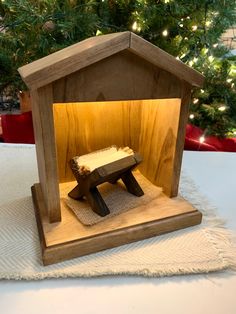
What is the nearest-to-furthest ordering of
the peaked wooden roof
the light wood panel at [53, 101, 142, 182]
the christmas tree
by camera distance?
the peaked wooden roof
the light wood panel at [53, 101, 142, 182]
the christmas tree

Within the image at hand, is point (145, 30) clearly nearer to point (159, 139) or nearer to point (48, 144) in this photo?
point (159, 139)

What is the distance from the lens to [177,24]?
906mm

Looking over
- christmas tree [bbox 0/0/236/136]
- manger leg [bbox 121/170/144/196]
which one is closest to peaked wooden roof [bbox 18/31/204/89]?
manger leg [bbox 121/170/144/196]

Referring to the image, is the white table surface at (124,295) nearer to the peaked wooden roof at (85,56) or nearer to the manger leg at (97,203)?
the manger leg at (97,203)

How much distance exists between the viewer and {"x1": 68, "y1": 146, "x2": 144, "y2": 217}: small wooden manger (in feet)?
1.46

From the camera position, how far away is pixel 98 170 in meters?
0.43

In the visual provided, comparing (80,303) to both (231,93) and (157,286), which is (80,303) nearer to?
(157,286)

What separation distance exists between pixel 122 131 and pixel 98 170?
20 centimetres

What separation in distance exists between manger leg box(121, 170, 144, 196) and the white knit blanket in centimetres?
10

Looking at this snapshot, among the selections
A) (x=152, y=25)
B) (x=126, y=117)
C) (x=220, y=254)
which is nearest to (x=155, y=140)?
(x=126, y=117)

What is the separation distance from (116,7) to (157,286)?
2.78 ft

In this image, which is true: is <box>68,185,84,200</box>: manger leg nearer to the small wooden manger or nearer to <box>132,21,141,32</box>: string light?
the small wooden manger

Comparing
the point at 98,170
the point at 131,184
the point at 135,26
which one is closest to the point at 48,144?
the point at 98,170

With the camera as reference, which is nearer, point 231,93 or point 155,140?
point 155,140
